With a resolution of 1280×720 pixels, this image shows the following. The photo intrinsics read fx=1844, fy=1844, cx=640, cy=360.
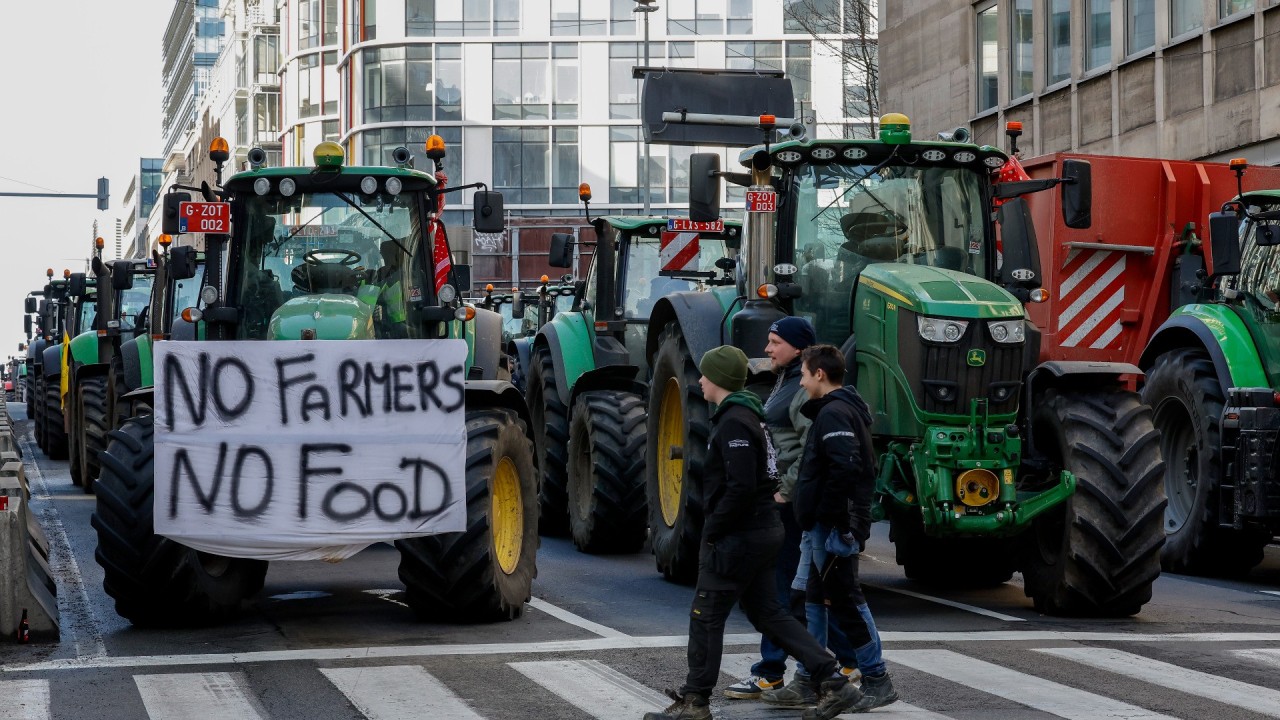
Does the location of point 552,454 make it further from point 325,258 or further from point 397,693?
point 397,693

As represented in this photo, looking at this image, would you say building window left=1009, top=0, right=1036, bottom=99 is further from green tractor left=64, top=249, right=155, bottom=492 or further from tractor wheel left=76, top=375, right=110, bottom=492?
tractor wheel left=76, top=375, right=110, bottom=492

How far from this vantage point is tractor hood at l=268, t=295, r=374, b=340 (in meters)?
11.5

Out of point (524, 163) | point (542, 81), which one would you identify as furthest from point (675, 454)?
point (542, 81)

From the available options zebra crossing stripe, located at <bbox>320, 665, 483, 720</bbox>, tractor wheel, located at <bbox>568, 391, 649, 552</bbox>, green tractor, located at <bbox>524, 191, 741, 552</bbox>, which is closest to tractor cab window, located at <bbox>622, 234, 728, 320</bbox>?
green tractor, located at <bbox>524, 191, 741, 552</bbox>

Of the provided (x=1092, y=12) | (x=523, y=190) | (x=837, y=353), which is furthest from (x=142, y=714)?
(x=523, y=190)

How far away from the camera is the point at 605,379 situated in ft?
51.3

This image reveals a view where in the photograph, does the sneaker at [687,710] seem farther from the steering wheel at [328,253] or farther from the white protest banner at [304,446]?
the steering wheel at [328,253]

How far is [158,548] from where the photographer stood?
10383 millimetres

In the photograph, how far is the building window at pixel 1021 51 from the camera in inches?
1264

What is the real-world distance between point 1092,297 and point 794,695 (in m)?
10.5

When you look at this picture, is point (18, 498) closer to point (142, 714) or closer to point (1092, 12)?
point (142, 714)

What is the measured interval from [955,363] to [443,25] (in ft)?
194

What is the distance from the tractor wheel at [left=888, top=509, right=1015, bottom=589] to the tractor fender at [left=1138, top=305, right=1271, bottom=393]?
2.32m

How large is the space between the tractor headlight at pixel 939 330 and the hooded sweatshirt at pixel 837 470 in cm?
250
